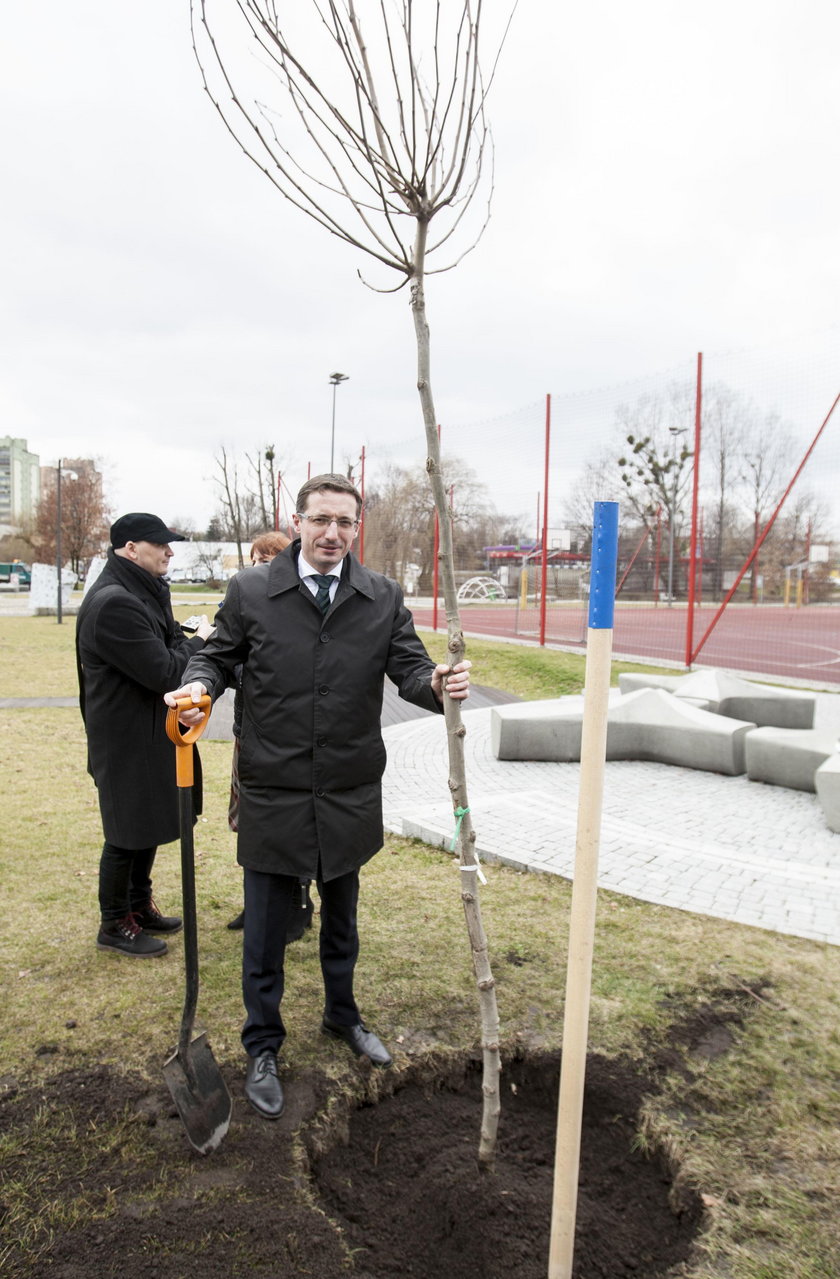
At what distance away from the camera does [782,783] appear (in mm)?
6910

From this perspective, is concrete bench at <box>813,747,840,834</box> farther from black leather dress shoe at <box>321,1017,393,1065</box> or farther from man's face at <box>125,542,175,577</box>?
man's face at <box>125,542,175,577</box>

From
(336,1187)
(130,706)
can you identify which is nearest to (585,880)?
(336,1187)

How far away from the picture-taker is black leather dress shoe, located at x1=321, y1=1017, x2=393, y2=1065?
291 cm

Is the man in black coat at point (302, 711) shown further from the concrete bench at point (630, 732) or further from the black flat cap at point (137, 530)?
the concrete bench at point (630, 732)

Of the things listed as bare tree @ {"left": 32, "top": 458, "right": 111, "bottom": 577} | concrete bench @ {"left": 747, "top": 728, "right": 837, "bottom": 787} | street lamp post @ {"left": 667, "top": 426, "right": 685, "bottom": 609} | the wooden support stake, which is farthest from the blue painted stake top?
bare tree @ {"left": 32, "top": 458, "right": 111, "bottom": 577}

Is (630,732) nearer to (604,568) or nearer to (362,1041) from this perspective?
(362,1041)

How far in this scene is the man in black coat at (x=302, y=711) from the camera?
8.95 ft

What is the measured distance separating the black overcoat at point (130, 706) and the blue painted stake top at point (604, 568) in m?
2.17

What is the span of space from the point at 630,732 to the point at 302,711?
5591 millimetres

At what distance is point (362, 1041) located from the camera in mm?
2971

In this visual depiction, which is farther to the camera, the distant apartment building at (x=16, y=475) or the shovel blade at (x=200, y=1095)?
the distant apartment building at (x=16, y=475)

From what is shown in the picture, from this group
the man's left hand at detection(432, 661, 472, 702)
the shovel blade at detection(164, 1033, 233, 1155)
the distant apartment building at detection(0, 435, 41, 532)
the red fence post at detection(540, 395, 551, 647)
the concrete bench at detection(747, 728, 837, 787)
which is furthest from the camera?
the distant apartment building at detection(0, 435, 41, 532)

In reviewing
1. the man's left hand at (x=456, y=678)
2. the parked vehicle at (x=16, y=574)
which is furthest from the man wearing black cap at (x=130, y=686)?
the parked vehicle at (x=16, y=574)

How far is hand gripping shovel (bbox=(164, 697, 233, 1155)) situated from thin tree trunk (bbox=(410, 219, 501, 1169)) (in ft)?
2.60
